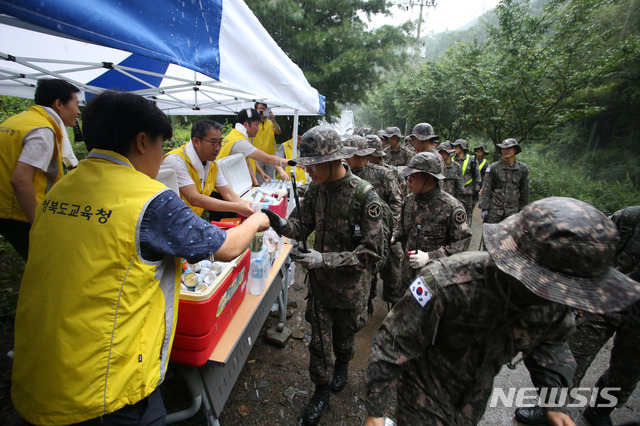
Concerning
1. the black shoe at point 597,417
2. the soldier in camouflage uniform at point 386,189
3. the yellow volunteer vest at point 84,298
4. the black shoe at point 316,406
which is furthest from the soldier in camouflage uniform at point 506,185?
the yellow volunteer vest at point 84,298

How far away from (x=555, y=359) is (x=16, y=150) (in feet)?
12.7

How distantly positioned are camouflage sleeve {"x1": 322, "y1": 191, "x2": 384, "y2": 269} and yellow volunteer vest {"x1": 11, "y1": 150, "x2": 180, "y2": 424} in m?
1.32

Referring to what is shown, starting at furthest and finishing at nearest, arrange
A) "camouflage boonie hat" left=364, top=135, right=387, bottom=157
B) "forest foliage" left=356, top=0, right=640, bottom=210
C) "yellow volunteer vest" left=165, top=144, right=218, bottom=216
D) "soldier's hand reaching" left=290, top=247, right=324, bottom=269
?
"forest foliage" left=356, top=0, right=640, bottom=210 → "camouflage boonie hat" left=364, top=135, right=387, bottom=157 → "yellow volunteer vest" left=165, top=144, right=218, bottom=216 → "soldier's hand reaching" left=290, top=247, right=324, bottom=269

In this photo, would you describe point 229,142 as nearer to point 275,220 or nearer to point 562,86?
point 275,220

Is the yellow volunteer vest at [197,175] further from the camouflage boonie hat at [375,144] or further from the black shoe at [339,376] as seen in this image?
the camouflage boonie hat at [375,144]

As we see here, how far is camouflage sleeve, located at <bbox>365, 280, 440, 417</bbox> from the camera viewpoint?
1432 millimetres

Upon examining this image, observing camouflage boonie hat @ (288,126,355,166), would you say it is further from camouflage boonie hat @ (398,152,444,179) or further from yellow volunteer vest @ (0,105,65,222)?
yellow volunteer vest @ (0,105,65,222)

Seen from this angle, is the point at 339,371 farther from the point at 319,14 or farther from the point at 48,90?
the point at 319,14

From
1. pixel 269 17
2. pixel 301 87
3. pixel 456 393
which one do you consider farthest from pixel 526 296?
pixel 269 17

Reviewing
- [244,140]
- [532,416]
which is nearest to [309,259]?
[532,416]

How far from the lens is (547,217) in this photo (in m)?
1.16

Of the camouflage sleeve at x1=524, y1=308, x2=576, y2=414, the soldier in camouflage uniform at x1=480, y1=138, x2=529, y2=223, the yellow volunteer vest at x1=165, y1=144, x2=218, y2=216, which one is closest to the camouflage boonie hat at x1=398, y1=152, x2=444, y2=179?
the camouflage sleeve at x1=524, y1=308, x2=576, y2=414

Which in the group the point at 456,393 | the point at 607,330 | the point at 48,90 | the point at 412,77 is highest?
the point at 412,77

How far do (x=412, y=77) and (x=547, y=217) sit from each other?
2152 centimetres
